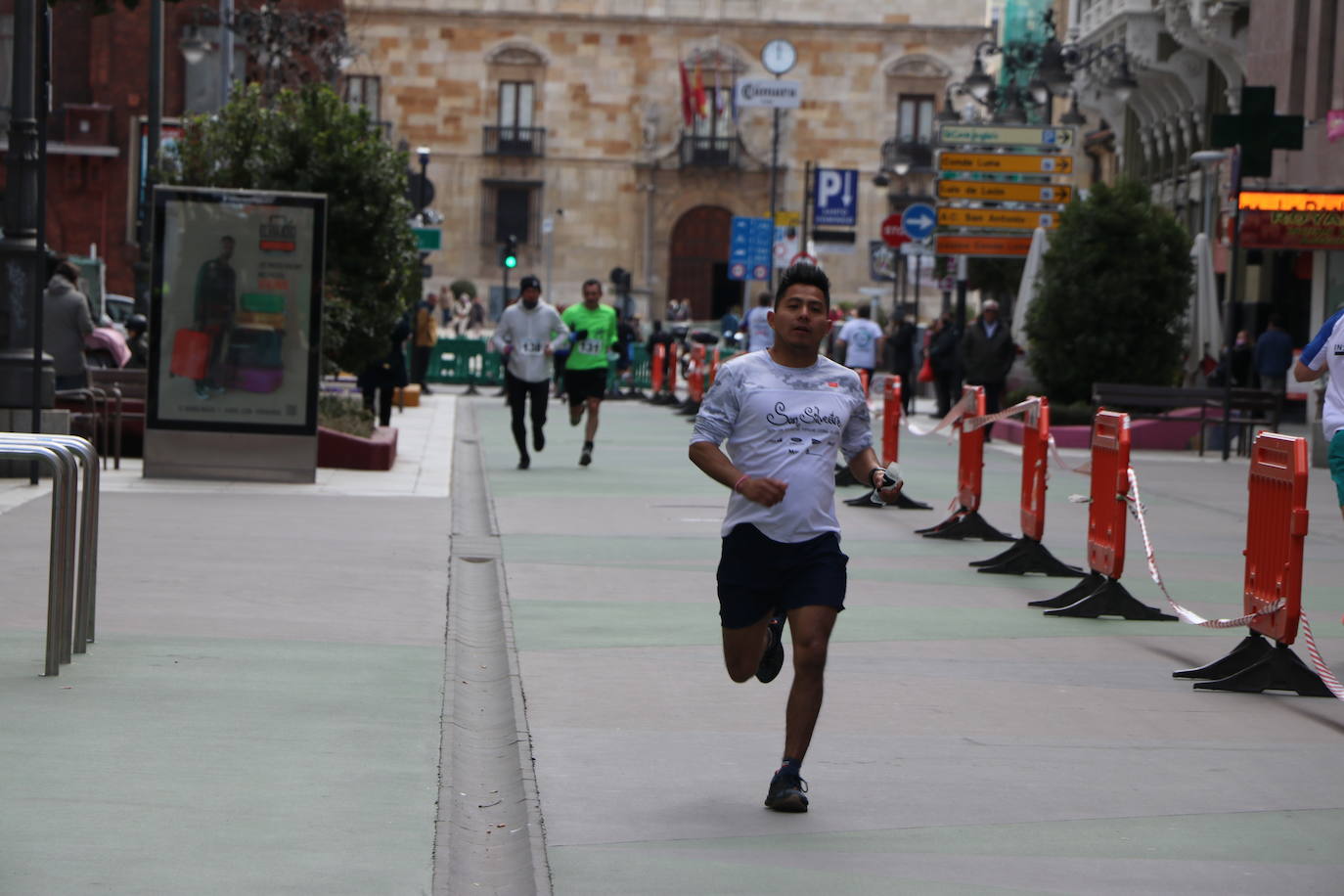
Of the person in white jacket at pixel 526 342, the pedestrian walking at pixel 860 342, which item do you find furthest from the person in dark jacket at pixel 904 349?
the person in white jacket at pixel 526 342

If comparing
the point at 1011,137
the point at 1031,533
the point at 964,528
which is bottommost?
the point at 964,528

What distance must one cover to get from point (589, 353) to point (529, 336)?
112 cm

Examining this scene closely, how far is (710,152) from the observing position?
2948 inches

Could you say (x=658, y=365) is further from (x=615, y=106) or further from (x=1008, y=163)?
(x=615, y=106)

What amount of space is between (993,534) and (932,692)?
655 centimetres

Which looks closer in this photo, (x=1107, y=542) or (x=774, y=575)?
(x=774, y=575)

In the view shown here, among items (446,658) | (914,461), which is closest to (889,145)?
(914,461)

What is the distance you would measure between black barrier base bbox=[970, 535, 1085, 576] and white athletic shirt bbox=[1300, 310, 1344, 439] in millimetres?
3059

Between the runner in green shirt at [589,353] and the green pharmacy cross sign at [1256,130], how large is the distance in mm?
7166

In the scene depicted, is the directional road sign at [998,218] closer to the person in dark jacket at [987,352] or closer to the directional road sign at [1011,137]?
the directional road sign at [1011,137]

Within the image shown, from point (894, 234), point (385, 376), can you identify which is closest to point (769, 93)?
point (894, 234)

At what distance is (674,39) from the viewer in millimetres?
74250

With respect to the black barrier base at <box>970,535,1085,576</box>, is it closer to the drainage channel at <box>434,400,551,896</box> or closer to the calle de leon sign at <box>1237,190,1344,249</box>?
the drainage channel at <box>434,400,551,896</box>

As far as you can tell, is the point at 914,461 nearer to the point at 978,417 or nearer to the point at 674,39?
the point at 978,417
